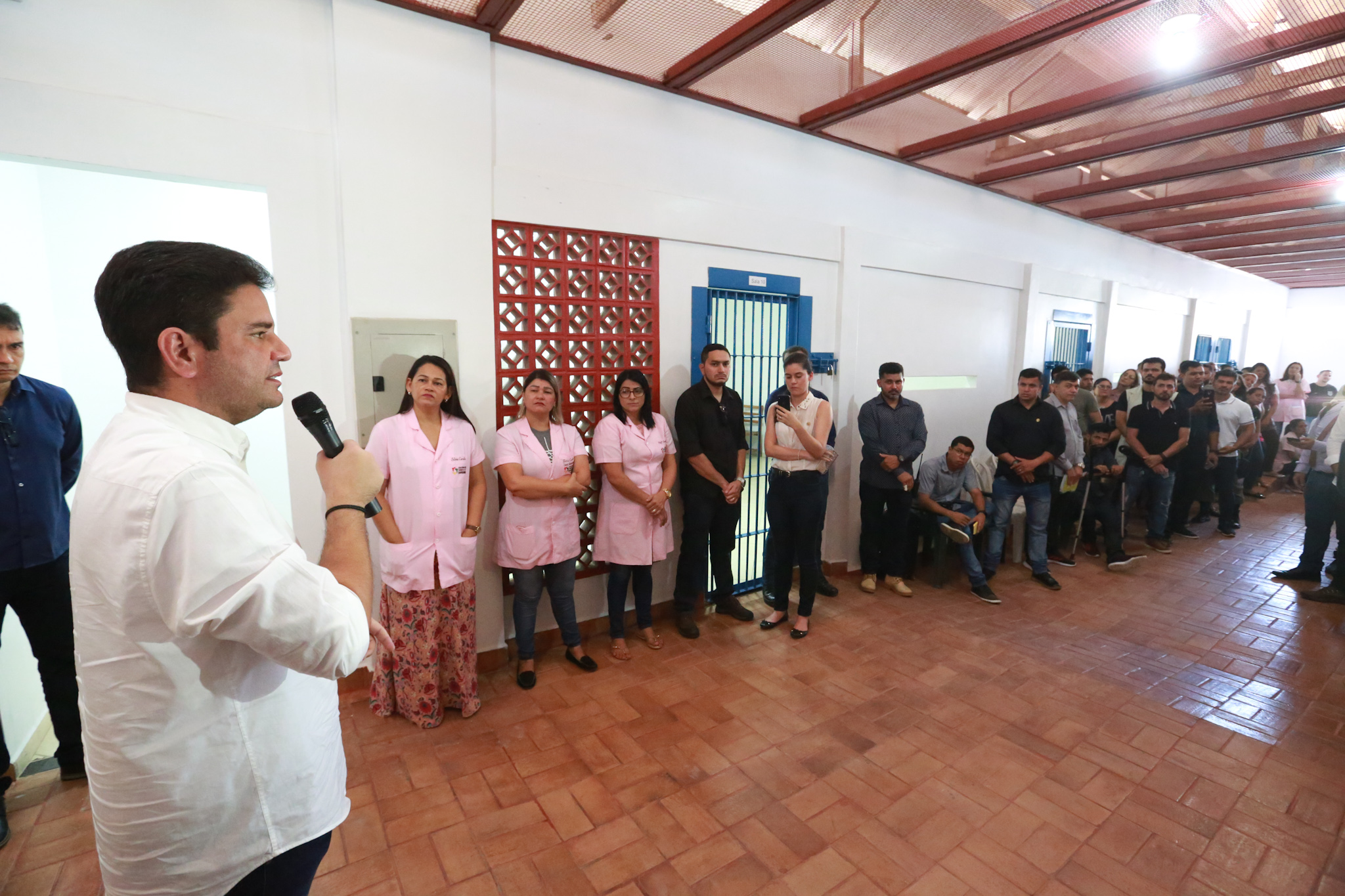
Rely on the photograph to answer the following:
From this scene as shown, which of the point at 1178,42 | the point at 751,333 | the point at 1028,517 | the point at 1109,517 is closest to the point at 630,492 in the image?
the point at 751,333

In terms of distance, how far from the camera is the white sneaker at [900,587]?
14.3 ft

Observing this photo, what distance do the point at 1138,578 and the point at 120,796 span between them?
19.8ft

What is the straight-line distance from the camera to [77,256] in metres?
2.88

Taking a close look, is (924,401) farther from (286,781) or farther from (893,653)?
(286,781)

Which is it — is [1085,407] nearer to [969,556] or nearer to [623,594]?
[969,556]

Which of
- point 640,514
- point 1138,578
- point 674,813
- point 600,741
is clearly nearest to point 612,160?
point 640,514

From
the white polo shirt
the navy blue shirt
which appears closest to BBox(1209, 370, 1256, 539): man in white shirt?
the white polo shirt

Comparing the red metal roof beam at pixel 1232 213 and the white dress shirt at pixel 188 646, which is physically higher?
the red metal roof beam at pixel 1232 213

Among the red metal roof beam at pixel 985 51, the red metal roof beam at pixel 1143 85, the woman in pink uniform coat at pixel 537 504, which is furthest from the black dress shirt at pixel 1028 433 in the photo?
the woman in pink uniform coat at pixel 537 504

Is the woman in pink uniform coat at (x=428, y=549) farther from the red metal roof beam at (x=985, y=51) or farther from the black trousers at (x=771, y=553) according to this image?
the red metal roof beam at (x=985, y=51)

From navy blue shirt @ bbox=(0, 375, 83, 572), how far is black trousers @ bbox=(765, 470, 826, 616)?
131 inches

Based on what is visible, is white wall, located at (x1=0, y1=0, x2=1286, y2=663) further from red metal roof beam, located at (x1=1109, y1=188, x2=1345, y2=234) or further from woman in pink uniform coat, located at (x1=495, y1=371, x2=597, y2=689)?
red metal roof beam, located at (x1=1109, y1=188, x2=1345, y2=234)

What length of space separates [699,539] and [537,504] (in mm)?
1127

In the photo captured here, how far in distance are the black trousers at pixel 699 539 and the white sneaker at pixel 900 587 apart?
1.42 m
